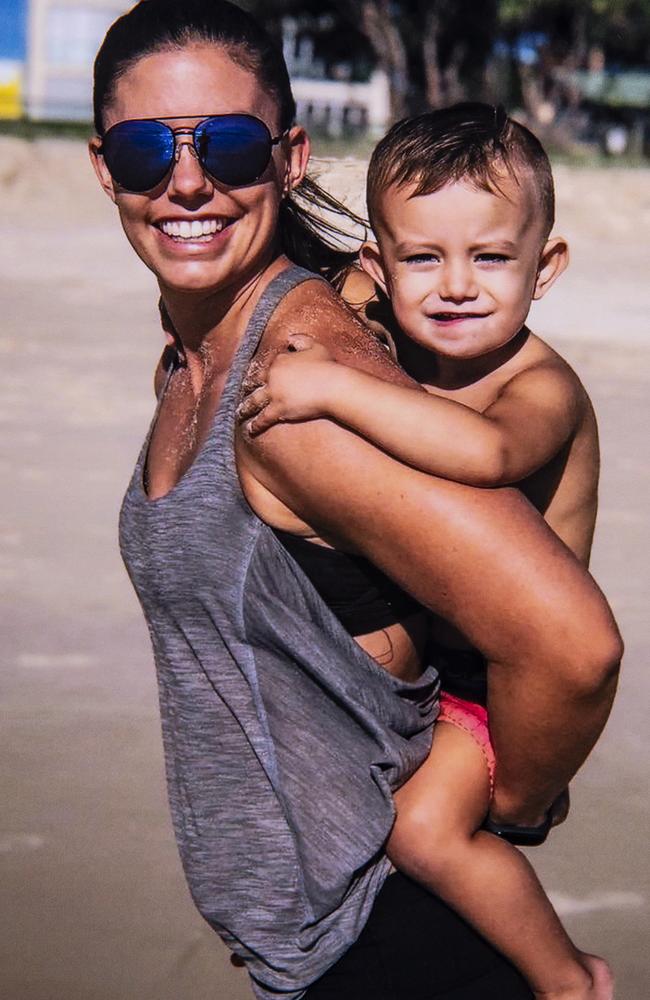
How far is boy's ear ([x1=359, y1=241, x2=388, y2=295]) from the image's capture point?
2580 mm

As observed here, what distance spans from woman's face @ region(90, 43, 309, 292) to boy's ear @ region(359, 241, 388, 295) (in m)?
0.29

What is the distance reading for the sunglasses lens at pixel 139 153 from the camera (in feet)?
7.38

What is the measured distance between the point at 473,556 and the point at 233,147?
72cm

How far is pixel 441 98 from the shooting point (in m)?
43.1

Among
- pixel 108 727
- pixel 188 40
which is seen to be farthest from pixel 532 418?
pixel 108 727

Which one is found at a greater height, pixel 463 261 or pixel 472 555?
pixel 463 261

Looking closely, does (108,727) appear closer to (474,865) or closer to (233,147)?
(474,865)

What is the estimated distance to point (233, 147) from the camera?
2.23 m

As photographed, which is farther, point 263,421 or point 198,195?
point 198,195

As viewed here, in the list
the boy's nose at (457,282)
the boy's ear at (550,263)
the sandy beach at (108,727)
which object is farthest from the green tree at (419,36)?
the boy's nose at (457,282)

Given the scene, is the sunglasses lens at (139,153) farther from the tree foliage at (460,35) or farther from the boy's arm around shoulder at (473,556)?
the tree foliage at (460,35)

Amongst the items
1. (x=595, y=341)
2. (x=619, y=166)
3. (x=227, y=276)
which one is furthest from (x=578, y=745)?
(x=619, y=166)

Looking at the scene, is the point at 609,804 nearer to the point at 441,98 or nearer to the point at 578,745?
the point at 578,745

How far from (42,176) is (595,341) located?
12.8 m
